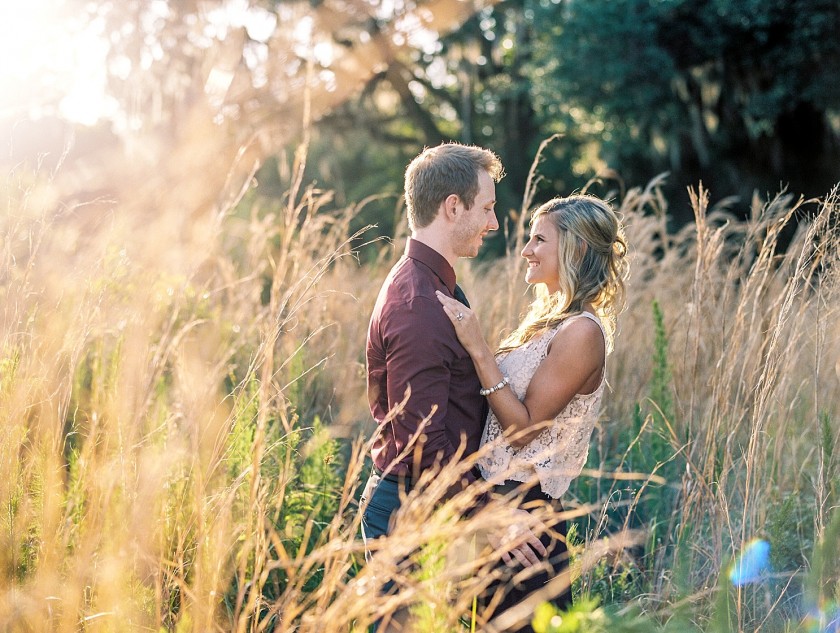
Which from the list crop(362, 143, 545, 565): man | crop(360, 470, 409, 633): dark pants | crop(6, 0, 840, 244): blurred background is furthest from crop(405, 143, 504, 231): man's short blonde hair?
crop(6, 0, 840, 244): blurred background

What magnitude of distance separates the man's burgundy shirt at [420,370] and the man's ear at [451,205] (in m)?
0.11

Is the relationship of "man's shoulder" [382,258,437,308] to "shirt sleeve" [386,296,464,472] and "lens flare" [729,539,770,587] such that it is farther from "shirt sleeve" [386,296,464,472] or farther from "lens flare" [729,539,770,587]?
"lens flare" [729,539,770,587]

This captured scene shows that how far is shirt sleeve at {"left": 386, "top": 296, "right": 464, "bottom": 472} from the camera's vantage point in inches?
78.7

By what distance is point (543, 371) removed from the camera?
223 centimetres

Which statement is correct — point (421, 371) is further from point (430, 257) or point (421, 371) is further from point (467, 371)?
point (430, 257)

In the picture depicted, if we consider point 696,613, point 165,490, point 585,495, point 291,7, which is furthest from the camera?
point 291,7

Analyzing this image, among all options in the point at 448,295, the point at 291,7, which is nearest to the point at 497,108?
the point at 291,7

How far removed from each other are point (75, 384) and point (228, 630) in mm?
1134

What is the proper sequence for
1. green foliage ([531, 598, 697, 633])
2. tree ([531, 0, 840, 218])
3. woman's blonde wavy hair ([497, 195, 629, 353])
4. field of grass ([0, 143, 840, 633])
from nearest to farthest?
green foliage ([531, 598, 697, 633]) → field of grass ([0, 143, 840, 633]) → woman's blonde wavy hair ([497, 195, 629, 353]) → tree ([531, 0, 840, 218])

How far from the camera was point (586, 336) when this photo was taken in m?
2.25

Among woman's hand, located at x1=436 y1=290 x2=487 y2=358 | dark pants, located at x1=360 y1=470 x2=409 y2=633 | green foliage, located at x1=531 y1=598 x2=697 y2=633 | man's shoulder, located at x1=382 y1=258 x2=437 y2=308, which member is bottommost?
dark pants, located at x1=360 y1=470 x2=409 y2=633

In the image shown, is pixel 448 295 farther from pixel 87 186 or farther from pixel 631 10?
pixel 631 10

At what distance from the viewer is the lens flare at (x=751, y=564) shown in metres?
2.50

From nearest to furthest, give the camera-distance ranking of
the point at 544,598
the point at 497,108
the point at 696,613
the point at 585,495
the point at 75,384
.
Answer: the point at 544,598
the point at 696,613
the point at 75,384
the point at 585,495
the point at 497,108
